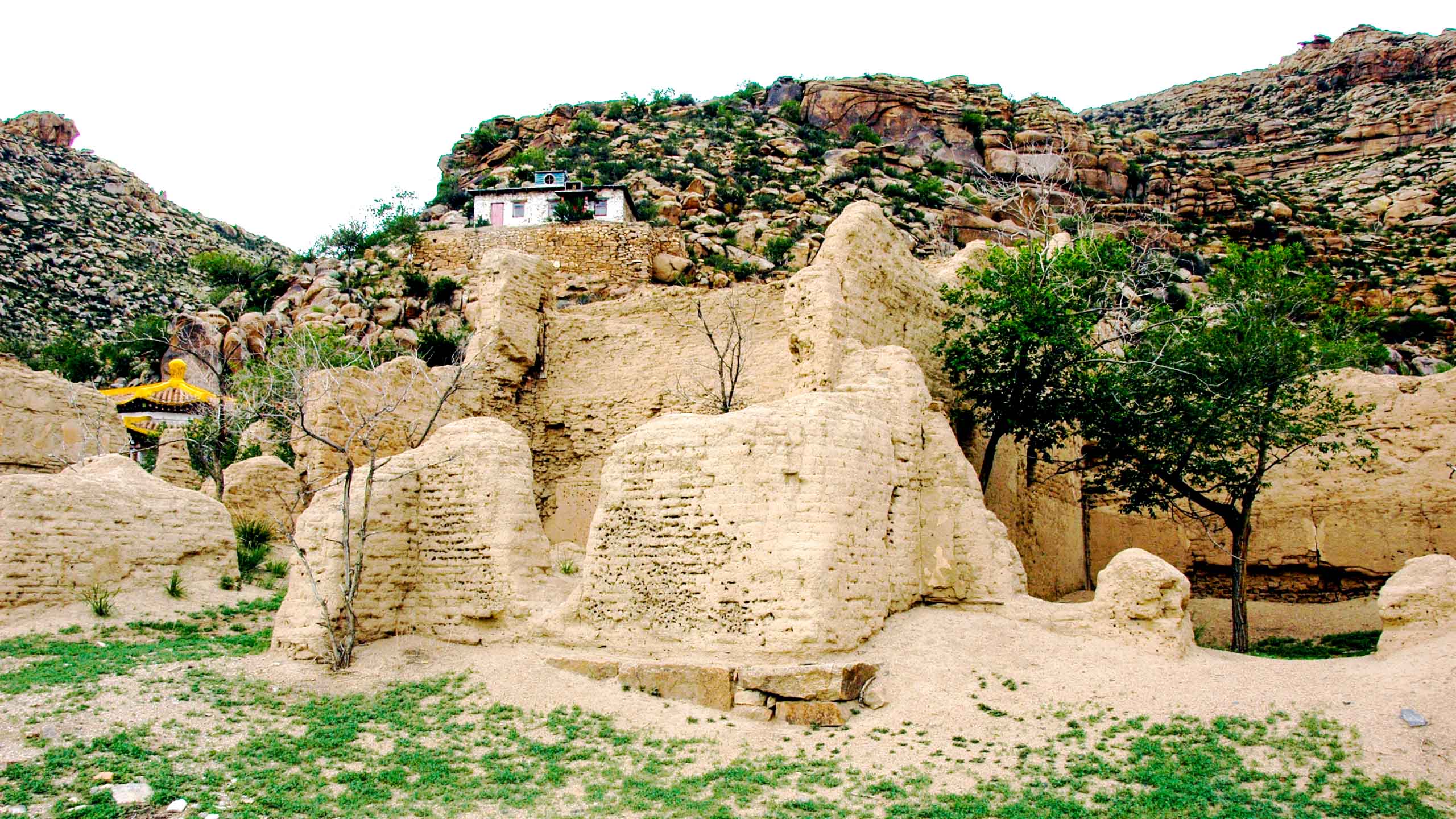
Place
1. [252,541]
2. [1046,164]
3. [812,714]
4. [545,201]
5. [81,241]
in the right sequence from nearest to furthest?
[812,714]
[252,541]
[545,201]
[81,241]
[1046,164]

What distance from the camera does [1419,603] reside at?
443 inches

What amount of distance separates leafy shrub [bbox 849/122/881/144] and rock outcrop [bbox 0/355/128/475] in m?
41.8

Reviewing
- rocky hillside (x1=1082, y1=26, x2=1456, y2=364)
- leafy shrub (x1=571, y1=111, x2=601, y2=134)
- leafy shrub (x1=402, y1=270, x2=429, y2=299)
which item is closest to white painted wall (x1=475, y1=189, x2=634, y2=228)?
leafy shrub (x1=402, y1=270, x2=429, y2=299)

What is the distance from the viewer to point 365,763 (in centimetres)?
996

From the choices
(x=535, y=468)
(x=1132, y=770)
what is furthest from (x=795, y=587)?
(x=535, y=468)

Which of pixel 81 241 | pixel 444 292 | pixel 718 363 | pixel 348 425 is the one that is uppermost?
pixel 81 241

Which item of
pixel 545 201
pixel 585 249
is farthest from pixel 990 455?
pixel 545 201

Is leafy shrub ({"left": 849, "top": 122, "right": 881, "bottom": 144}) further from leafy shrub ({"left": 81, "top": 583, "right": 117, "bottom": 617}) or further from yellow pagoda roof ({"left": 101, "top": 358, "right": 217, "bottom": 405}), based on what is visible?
leafy shrub ({"left": 81, "top": 583, "right": 117, "bottom": 617})

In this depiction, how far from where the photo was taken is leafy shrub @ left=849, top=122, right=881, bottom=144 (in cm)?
5540

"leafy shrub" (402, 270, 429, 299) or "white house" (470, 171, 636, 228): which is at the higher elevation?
"white house" (470, 171, 636, 228)

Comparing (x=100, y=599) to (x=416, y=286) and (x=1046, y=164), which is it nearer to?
(x=416, y=286)

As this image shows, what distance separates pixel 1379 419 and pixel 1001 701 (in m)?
11.0

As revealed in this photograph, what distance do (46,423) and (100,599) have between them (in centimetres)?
810

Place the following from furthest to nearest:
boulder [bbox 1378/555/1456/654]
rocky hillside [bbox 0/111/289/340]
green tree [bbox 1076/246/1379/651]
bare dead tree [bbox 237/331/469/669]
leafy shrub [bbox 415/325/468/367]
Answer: rocky hillside [bbox 0/111/289/340], leafy shrub [bbox 415/325/468/367], green tree [bbox 1076/246/1379/651], bare dead tree [bbox 237/331/469/669], boulder [bbox 1378/555/1456/654]
